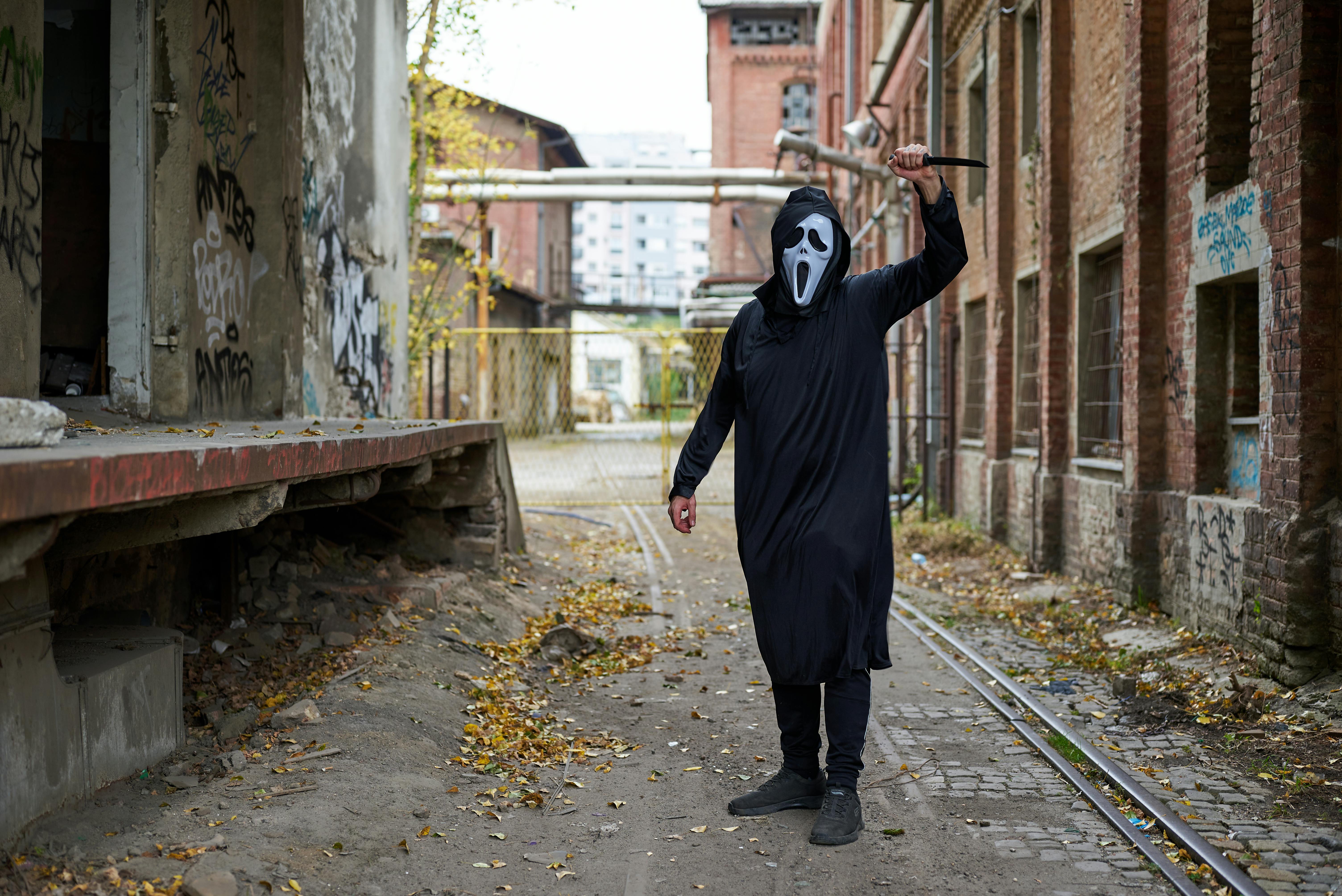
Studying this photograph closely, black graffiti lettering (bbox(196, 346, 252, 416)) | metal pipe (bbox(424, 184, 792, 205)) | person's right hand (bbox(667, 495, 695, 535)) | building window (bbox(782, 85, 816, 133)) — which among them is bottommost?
person's right hand (bbox(667, 495, 695, 535))

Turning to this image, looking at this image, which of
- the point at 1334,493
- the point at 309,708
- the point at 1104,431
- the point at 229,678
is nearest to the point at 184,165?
the point at 229,678

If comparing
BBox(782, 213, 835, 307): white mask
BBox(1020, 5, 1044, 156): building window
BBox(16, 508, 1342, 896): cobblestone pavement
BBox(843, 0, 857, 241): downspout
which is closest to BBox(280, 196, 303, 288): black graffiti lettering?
BBox(16, 508, 1342, 896): cobblestone pavement

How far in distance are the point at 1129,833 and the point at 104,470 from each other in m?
3.54

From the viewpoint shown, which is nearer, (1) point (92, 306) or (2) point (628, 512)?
(1) point (92, 306)

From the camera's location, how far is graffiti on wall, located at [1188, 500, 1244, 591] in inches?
278

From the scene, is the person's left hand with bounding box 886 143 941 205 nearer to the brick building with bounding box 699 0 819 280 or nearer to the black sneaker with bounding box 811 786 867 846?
the black sneaker with bounding box 811 786 867 846

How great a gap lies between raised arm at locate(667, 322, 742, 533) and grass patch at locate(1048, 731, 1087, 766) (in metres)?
2.06

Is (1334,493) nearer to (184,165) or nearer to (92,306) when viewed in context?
(184,165)

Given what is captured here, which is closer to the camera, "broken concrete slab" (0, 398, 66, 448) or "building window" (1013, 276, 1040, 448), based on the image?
"broken concrete slab" (0, 398, 66, 448)

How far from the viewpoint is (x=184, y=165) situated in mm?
6867

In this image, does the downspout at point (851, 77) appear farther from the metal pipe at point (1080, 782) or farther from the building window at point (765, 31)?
the metal pipe at point (1080, 782)

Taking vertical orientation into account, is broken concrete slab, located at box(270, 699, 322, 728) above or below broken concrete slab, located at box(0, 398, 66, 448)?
below

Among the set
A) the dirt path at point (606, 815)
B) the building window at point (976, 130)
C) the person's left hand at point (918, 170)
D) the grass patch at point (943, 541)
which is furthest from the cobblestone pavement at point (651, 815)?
the building window at point (976, 130)

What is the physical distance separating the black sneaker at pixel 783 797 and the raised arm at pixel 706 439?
1054 mm
